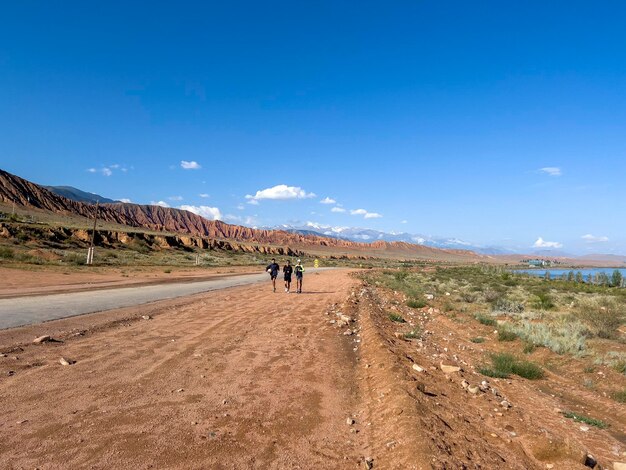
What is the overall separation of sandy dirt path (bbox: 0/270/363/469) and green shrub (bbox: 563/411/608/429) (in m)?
3.75

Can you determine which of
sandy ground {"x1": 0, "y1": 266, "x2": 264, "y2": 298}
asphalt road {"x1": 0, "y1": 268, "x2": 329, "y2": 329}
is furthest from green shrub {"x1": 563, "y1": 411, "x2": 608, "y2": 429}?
sandy ground {"x1": 0, "y1": 266, "x2": 264, "y2": 298}

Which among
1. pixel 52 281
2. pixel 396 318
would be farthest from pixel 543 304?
pixel 52 281

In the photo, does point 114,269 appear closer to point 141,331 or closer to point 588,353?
point 141,331

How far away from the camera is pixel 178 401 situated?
5.93m

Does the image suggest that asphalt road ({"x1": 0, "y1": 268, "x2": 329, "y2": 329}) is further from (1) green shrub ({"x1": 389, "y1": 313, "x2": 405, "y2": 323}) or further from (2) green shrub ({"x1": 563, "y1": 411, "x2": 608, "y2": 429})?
(2) green shrub ({"x1": 563, "y1": 411, "x2": 608, "y2": 429})

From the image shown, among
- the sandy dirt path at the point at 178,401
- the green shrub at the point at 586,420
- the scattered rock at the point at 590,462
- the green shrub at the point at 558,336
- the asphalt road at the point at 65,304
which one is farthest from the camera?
the asphalt road at the point at 65,304

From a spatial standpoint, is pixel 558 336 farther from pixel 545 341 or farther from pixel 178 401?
pixel 178 401

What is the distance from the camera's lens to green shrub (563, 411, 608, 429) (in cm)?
645

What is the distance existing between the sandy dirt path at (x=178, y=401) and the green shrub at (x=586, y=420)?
12.3 feet

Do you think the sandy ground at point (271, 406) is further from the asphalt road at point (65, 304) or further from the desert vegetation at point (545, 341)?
the asphalt road at point (65, 304)

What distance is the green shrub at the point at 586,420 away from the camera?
6449 millimetres

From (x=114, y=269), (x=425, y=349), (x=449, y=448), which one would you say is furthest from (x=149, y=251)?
(x=449, y=448)

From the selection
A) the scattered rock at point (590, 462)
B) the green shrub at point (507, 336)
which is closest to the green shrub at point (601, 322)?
the green shrub at point (507, 336)

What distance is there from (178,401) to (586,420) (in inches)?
264
